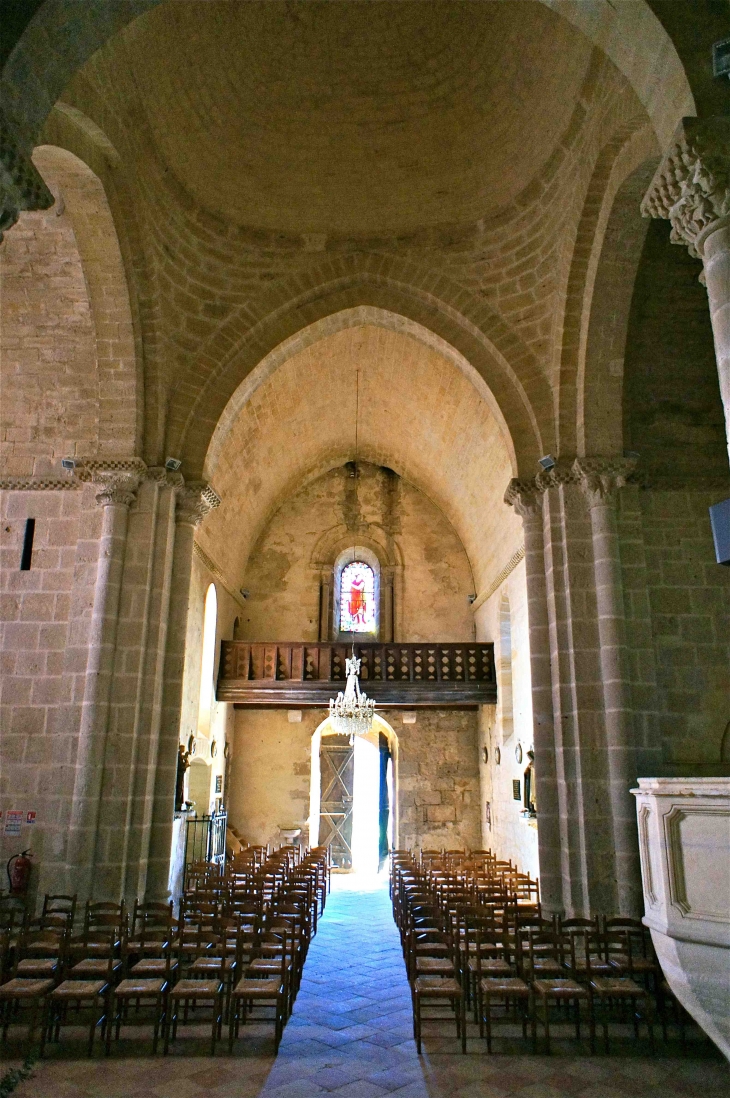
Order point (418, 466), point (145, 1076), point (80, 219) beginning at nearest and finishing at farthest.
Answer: point (145, 1076), point (80, 219), point (418, 466)

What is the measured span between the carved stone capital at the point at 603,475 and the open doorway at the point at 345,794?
9653 millimetres

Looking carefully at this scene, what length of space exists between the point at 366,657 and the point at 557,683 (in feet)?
21.6

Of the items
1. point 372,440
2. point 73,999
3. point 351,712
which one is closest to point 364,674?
point 351,712

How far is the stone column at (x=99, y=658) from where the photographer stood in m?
8.45

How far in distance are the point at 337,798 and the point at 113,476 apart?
11.3 meters

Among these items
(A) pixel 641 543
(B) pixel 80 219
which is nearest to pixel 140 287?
(B) pixel 80 219

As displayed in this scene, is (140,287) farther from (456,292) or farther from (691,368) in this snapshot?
(691,368)

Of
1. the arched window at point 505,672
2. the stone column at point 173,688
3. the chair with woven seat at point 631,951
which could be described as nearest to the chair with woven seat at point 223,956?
the stone column at point 173,688

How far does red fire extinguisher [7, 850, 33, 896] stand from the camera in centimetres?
857

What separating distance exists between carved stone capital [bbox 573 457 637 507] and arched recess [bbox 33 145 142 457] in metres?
5.66

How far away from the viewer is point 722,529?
16.0ft

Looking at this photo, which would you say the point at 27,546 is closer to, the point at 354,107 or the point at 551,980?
the point at 354,107

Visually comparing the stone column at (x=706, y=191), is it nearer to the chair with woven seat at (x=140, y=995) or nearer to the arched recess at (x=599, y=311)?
the arched recess at (x=599, y=311)

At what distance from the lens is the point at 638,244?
9.16 meters
